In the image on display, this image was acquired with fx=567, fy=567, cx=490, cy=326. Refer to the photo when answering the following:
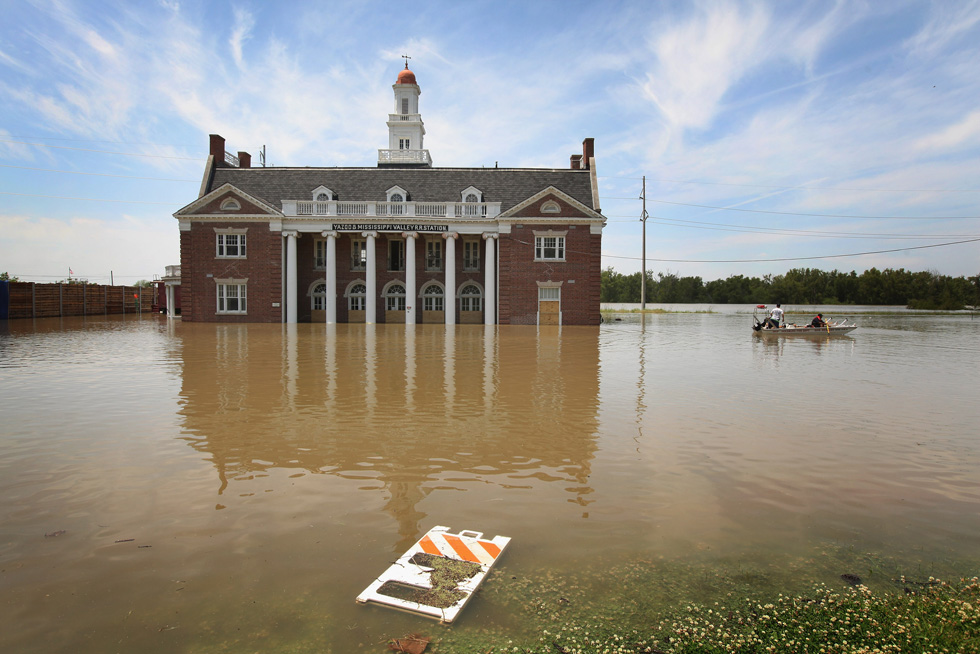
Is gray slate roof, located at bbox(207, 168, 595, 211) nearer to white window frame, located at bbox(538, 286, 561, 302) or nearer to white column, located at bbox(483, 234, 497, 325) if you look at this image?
white column, located at bbox(483, 234, 497, 325)

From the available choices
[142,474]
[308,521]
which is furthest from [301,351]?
[308,521]

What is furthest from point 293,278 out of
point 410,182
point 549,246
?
point 549,246

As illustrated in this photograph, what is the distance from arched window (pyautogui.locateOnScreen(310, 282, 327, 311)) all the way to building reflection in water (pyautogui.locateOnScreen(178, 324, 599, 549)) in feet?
86.1

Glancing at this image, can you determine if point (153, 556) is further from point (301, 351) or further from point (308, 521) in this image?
point (301, 351)

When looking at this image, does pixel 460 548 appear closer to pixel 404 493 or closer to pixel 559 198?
pixel 404 493

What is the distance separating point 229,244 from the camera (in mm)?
39875

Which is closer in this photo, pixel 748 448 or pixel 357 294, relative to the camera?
pixel 748 448

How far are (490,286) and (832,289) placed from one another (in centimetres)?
9051

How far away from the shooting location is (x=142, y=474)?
19.7 feet

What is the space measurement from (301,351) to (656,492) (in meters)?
15.4

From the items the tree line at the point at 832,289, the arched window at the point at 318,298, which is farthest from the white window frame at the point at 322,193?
the tree line at the point at 832,289

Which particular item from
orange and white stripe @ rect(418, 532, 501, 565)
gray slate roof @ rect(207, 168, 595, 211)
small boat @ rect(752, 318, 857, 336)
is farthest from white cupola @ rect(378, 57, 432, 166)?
orange and white stripe @ rect(418, 532, 501, 565)

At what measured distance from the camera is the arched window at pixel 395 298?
138 ft

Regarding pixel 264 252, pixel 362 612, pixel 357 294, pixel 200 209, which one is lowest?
pixel 362 612
